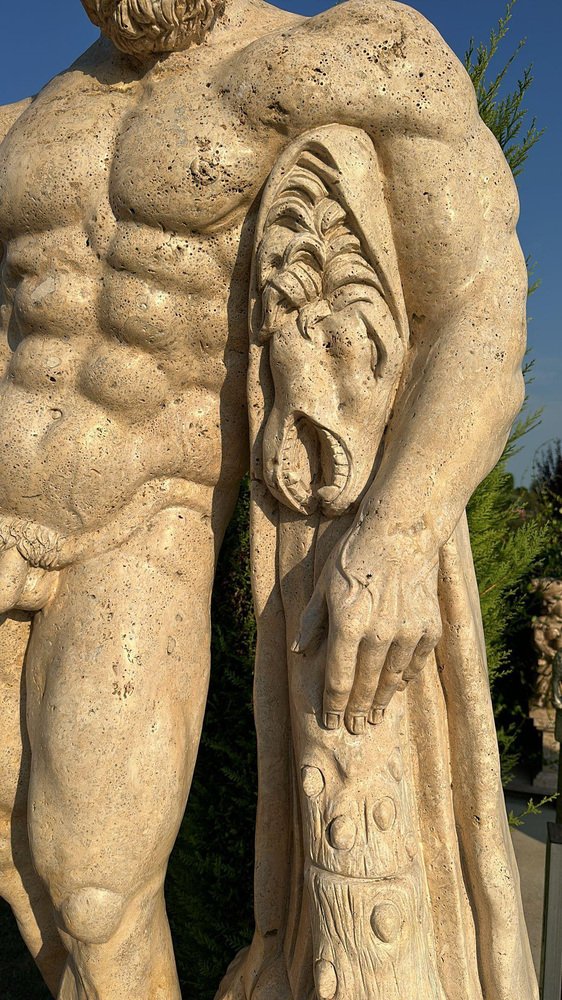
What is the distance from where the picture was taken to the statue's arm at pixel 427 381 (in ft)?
4.02

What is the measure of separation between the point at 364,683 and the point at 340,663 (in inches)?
2.3

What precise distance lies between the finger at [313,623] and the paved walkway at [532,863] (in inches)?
107

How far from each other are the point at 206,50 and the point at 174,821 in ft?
4.64

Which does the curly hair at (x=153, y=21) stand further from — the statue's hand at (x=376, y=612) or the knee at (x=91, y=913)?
the knee at (x=91, y=913)

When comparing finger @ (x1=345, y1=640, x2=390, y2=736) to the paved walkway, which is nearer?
finger @ (x1=345, y1=640, x2=390, y2=736)

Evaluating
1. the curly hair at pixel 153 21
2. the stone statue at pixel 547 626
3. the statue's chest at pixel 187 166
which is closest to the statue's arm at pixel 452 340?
the statue's chest at pixel 187 166

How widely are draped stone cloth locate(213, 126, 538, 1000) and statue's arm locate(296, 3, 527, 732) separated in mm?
59

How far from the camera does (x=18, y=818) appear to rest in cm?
163

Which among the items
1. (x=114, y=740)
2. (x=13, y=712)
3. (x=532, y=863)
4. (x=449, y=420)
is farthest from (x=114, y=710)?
(x=532, y=863)

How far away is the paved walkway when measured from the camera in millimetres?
3695

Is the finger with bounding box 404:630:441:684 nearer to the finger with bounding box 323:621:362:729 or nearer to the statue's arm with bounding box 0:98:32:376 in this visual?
the finger with bounding box 323:621:362:729

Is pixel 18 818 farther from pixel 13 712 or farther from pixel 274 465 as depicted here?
pixel 274 465

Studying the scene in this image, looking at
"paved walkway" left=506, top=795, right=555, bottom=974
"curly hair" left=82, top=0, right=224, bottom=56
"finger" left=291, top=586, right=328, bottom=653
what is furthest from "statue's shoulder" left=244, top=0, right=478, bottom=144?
"paved walkway" left=506, top=795, right=555, bottom=974

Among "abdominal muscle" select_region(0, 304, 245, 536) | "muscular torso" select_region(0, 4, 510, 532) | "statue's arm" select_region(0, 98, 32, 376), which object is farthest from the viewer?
"statue's arm" select_region(0, 98, 32, 376)
